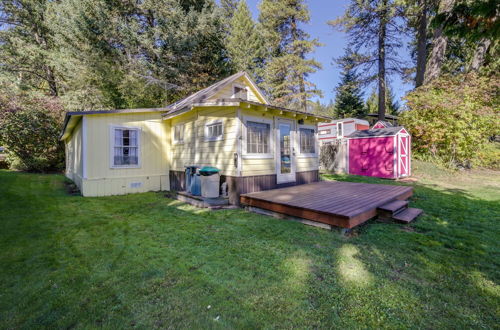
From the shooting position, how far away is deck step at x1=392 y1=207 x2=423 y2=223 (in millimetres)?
4152

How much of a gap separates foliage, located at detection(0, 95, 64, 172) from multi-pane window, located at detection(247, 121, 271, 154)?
12731 mm

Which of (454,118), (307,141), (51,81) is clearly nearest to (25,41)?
(51,81)

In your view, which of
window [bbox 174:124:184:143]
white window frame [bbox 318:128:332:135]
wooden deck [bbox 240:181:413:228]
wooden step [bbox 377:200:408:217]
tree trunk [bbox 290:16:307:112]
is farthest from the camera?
tree trunk [bbox 290:16:307:112]

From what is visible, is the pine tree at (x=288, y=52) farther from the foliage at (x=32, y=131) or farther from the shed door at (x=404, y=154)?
the foliage at (x=32, y=131)

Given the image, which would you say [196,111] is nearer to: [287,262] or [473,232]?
[287,262]

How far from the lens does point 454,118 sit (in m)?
10.5

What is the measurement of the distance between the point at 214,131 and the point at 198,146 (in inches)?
34.0

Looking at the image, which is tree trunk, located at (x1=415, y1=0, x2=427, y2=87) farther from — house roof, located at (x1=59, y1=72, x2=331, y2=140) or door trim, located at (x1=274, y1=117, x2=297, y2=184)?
door trim, located at (x1=274, y1=117, x2=297, y2=184)

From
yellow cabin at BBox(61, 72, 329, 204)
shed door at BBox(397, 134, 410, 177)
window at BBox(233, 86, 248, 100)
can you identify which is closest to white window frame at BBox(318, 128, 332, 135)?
shed door at BBox(397, 134, 410, 177)

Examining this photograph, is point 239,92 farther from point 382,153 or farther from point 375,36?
point 375,36

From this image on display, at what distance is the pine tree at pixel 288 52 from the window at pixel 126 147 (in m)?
13.9

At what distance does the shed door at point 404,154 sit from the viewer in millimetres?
10203

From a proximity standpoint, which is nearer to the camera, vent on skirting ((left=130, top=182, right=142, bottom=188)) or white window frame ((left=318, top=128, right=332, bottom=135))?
vent on skirting ((left=130, top=182, right=142, bottom=188))

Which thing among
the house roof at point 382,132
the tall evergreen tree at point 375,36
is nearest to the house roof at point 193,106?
the house roof at point 382,132
